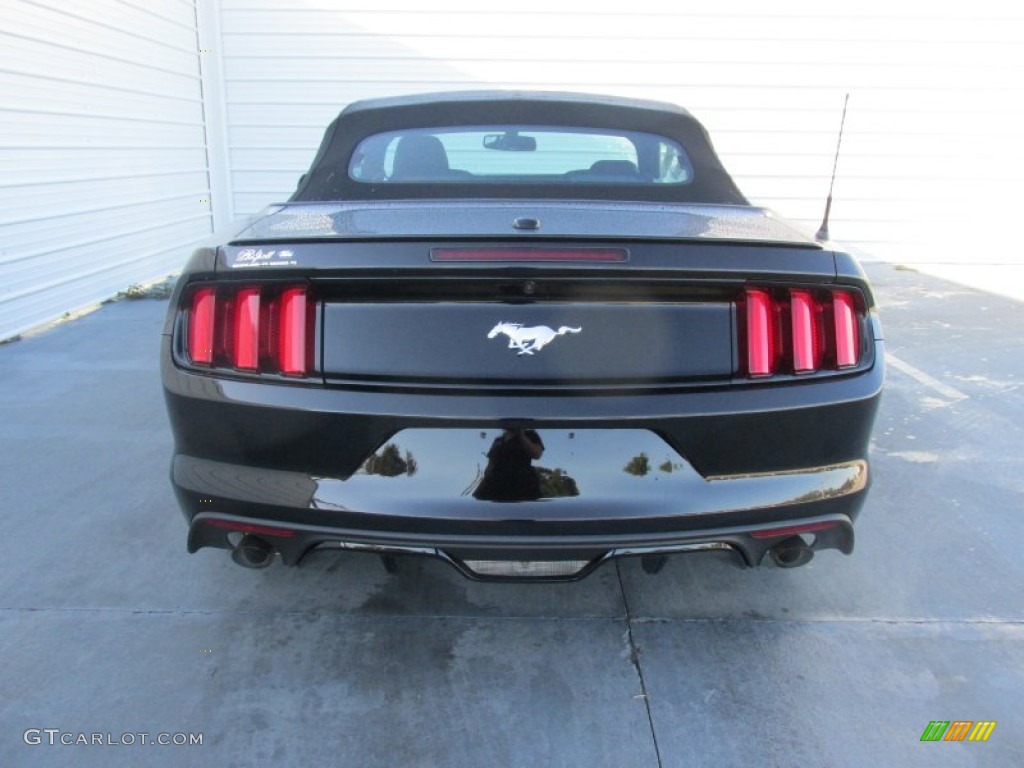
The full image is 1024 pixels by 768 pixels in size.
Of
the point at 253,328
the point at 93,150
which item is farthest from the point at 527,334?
the point at 93,150

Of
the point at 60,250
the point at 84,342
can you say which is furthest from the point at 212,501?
the point at 60,250

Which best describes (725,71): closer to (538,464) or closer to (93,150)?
(93,150)

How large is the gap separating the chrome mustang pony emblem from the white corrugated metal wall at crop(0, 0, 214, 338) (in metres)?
5.10

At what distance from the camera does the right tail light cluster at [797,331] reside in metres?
1.96

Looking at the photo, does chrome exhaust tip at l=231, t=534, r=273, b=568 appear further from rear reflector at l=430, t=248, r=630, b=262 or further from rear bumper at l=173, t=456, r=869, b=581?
rear reflector at l=430, t=248, r=630, b=262

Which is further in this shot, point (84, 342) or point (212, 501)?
point (84, 342)

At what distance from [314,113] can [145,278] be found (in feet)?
8.58

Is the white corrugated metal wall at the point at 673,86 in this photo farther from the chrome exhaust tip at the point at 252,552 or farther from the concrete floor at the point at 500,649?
the chrome exhaust tip at the point at 252,552

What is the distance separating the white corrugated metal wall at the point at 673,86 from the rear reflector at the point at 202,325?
6022mm

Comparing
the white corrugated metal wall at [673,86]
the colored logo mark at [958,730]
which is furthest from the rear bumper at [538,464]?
the white corrugated metal wall at [673,86]

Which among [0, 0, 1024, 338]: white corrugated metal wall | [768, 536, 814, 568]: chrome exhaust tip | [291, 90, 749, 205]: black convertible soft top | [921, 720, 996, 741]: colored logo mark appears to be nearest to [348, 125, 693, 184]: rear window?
[291, 90, 749, 205]: black convertible soft top

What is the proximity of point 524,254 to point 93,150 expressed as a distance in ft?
20.3

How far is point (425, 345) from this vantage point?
1905mm

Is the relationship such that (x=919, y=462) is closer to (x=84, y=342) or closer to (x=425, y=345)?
(x=425, y=345)
